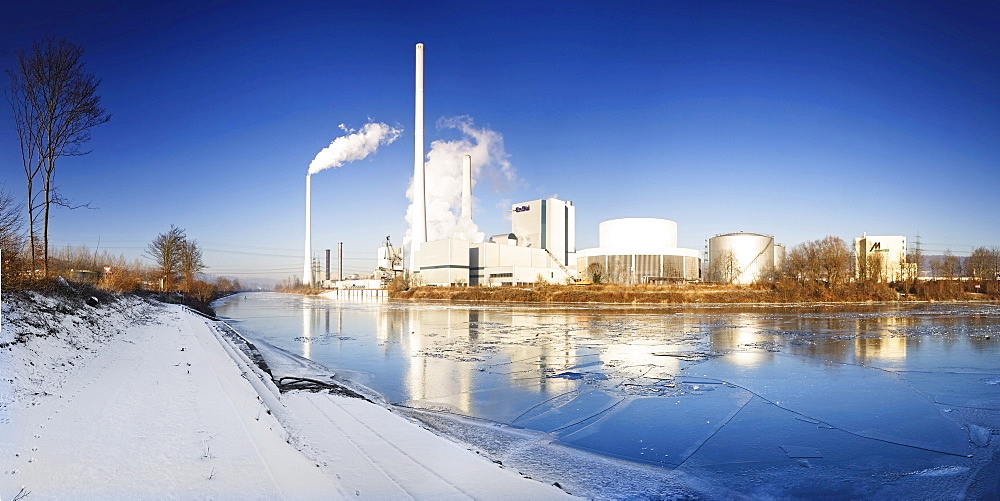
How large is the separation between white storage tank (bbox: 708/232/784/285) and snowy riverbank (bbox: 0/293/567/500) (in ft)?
331

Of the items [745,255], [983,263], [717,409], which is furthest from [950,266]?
[717,409]

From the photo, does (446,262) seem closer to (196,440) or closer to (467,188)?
(467,188)

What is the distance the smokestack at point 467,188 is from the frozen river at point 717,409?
316 ft

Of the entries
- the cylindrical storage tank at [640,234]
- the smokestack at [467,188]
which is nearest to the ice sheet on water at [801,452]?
the cylindrical storage tank at [640,234]

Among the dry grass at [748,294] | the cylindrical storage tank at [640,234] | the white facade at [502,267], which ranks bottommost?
the dry grass at [748,294]

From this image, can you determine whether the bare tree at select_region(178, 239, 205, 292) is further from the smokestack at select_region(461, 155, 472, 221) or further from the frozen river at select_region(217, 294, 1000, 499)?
the smokestack at select_region(461, 155, 472, 221)

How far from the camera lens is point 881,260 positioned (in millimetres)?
70438

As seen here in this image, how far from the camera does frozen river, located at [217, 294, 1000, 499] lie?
591cm

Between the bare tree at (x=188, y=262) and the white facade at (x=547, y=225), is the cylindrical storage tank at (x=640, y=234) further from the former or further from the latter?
the bare tree at (x=188, y=262)

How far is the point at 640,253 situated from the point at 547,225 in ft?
80.4

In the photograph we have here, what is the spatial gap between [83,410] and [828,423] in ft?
32.9

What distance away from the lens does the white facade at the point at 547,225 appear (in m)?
118

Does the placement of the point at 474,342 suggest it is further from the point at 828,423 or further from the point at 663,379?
the point at 828,423

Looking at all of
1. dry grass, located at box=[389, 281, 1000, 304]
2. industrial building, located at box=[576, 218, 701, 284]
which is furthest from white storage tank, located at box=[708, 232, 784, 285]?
dry grass, located at box=[389, 281, 1000, 304]
